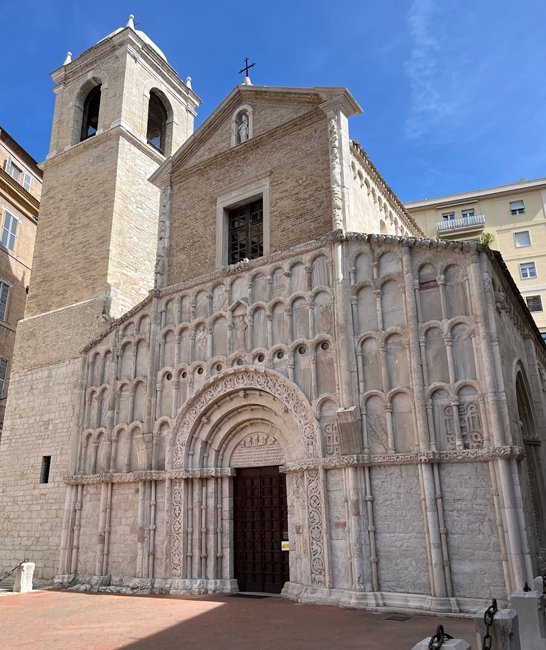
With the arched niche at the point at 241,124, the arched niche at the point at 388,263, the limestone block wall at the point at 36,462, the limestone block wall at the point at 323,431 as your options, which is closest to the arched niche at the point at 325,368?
the limestone block wall at the point at 323,431

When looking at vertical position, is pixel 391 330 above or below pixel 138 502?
above

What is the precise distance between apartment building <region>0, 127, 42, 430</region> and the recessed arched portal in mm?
12693

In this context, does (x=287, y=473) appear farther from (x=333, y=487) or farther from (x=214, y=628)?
(x=214, y=628)

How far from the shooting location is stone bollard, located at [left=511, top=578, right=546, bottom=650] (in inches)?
243

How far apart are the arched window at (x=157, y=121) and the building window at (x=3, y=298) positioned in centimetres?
871

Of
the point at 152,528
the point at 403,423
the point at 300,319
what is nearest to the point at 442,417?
the point at 403,423

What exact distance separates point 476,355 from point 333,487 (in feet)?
12.0

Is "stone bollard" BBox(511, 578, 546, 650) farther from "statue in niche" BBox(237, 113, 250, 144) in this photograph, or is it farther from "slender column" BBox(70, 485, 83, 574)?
"statue in niche" BBox(237, 113, 250, 144)

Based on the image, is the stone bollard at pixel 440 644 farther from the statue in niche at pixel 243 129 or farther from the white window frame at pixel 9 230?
the white window frame at pixel 9 230

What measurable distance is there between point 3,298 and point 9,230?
127 inches

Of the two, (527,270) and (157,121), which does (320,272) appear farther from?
(527,270)

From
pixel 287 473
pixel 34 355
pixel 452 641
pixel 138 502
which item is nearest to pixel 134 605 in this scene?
pixel 138 502

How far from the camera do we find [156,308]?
15117 mm

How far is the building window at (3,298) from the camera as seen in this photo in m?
23.9
